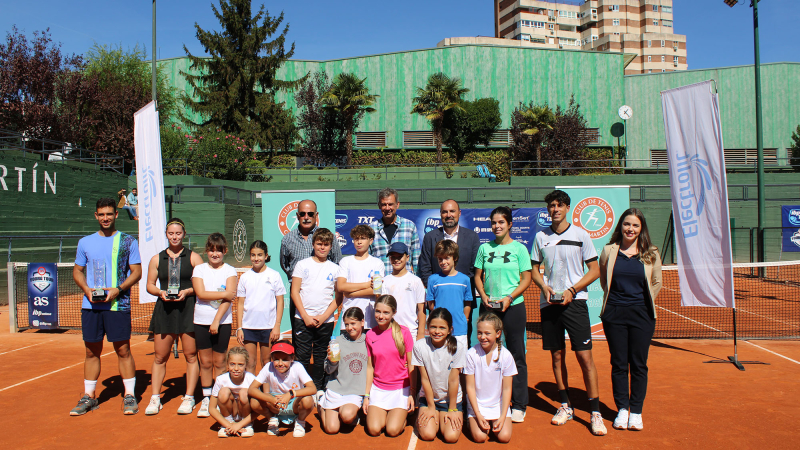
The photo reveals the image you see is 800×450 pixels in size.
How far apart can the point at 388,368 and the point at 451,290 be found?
3.06ft

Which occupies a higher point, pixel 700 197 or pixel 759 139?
pixel 759 139

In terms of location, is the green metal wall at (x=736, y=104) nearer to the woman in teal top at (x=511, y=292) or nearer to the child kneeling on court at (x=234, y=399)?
the woman in teal top at (x=511, y=292)

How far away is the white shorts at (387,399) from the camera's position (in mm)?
4441

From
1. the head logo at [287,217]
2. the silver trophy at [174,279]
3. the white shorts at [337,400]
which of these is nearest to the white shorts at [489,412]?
the white shorts at [337,400]

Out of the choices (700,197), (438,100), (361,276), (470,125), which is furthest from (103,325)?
(470,125)

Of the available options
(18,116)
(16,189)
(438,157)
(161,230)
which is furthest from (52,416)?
(438,157)

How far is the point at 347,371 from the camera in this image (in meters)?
4.59

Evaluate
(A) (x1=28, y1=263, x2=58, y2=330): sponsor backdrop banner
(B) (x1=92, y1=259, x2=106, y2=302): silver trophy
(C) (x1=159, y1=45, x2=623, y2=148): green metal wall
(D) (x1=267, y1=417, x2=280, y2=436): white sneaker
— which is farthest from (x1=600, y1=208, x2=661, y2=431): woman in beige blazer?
(C) (x1=159, y1=45, x2=623, y2=148): green metal wall

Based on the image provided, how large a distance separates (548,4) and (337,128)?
187 feet

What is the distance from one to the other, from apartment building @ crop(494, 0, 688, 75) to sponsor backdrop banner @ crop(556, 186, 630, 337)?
235 ft

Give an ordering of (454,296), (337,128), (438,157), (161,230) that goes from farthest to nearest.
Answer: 1. (337,128)
2. (438,157)
3. (161,230)
4. (454,296)

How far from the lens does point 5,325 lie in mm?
9688

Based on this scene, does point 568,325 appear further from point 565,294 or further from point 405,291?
point 405,291

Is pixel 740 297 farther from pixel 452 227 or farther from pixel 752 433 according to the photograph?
pixel 452 227
